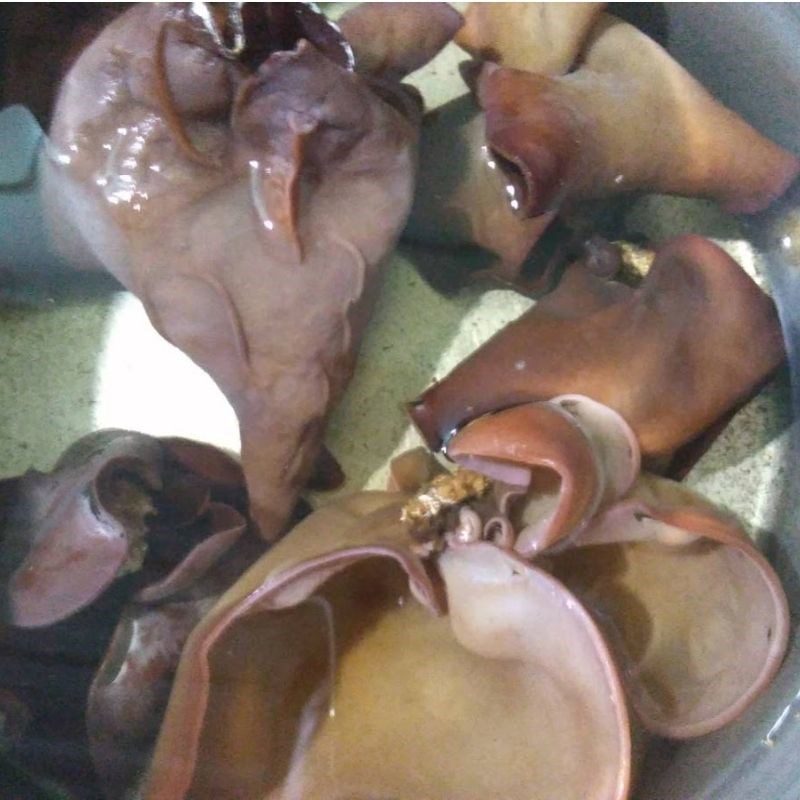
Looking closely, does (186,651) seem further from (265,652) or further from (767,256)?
(767,256)

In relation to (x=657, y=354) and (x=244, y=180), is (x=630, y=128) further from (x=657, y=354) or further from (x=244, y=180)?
(x=244, y=180)

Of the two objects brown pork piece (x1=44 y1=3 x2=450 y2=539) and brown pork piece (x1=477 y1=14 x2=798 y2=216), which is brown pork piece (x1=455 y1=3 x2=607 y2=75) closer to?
brown pork piece (x1=477 y1=14 x2=798 y2=216)

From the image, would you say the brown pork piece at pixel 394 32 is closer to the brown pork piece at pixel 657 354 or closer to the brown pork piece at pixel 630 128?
the brown pork piece at pixel 630 128

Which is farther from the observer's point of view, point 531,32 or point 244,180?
point 531,32

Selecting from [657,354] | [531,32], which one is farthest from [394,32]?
[657,354]

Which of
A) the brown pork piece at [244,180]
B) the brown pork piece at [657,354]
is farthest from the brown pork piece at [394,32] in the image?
the brown pork piece at [657,354]

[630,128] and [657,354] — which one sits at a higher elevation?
[630,128]
